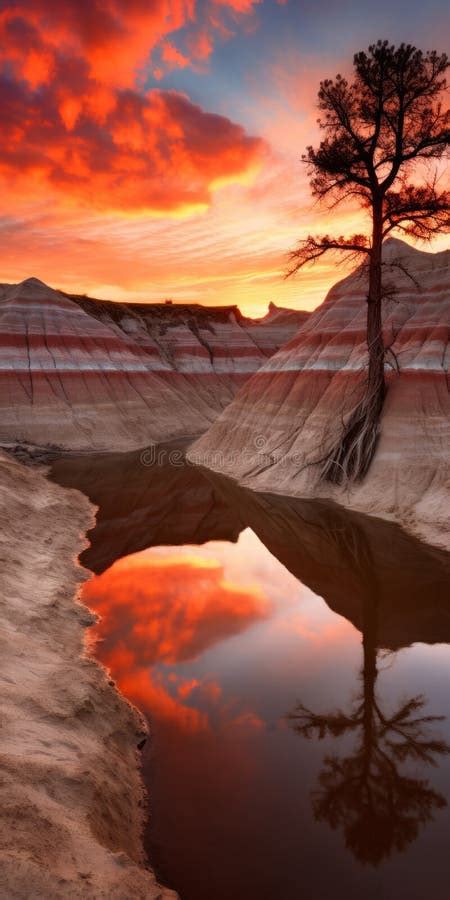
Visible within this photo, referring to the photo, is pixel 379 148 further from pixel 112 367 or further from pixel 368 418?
pixel 112 367

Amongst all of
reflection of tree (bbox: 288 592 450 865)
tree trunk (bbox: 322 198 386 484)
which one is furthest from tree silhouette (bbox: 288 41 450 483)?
reflection of tree (bbox: 288 592 450 865)

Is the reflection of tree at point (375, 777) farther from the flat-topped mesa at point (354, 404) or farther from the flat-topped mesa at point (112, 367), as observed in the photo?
the flat-topped mesa at point (112, 367)

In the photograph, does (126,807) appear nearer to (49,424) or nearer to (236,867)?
(236,867)

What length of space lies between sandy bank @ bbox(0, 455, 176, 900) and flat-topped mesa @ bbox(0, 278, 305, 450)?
106 ft

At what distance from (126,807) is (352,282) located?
1182 inches

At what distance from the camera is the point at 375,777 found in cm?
703

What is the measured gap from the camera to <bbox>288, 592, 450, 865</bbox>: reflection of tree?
6.17 m

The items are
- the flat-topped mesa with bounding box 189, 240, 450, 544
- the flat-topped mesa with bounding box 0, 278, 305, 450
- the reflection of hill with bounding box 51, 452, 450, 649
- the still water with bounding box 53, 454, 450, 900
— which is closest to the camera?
the still water with bounding box 53, 454, 450, 900

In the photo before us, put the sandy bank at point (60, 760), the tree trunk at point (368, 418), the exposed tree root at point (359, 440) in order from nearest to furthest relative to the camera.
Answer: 1. the sandy bank at point (60, 760)
2. the tree trunk at point (368, 418)
3. the exposed tree root at point (359, 440)

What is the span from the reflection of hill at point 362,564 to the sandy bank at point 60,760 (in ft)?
18.5

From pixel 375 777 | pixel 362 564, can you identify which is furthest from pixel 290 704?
pixel 362 564

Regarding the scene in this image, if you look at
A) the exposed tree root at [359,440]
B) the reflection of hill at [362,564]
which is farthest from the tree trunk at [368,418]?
the reflection of hill at [362,564]

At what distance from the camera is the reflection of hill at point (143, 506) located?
18453 millimetres

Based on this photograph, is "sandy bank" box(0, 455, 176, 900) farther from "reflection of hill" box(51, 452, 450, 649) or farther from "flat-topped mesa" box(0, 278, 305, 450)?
"flat-topped mesa" box(0, 278, 305, 450)
